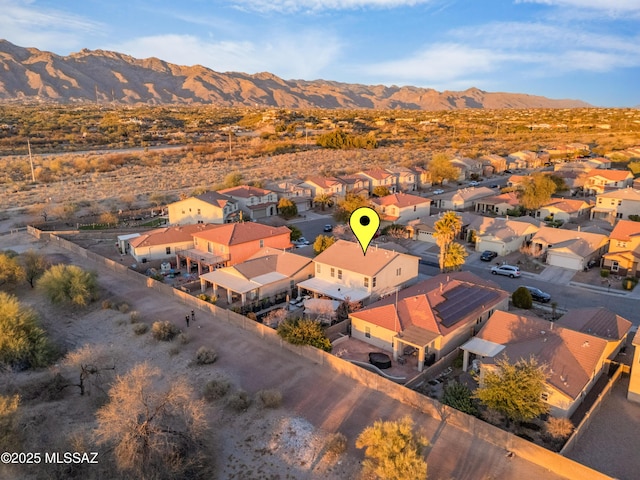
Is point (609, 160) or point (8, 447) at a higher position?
point (609, 160)

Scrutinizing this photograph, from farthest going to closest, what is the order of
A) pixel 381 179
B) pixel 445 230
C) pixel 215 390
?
pixel 381 179, pixel 445 230, pixel 215 390

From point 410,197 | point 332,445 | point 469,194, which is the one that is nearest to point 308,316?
point 332,445

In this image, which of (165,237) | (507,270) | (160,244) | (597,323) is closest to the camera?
(597,323)

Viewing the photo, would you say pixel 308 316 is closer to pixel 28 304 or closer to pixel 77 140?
pixel 28 304

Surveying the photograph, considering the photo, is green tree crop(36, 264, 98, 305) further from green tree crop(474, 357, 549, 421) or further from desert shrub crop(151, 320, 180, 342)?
green tree crop(474, 357, 549, 421)

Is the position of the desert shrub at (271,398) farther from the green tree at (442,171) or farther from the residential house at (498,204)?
the green tree at (442,171)

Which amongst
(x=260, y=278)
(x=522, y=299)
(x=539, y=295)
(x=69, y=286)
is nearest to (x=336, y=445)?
(x=260, y=278)

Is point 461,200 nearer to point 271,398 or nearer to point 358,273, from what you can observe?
point 358,273
